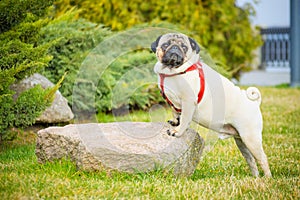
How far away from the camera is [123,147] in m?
4.17

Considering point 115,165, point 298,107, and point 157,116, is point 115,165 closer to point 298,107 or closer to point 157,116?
point 157,116

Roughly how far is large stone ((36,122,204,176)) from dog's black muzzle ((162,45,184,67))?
1.98 feet

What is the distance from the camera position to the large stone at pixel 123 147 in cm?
413

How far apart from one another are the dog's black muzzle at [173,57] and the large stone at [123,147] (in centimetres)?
60

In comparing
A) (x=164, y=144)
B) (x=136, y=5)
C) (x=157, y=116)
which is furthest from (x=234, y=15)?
(x=164, y=144)

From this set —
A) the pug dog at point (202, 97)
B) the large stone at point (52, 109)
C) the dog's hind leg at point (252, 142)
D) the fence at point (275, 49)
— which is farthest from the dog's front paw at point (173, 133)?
the fence at point (275, 49)

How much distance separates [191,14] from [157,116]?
A: 3.32m

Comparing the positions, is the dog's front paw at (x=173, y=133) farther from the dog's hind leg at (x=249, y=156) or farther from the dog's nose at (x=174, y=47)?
the dog's nose at (x=174, y=47)

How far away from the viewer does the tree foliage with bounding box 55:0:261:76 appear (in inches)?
398

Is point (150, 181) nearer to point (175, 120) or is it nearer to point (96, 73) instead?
point (175, 120)

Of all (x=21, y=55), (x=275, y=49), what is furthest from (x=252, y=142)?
(x=275, y=49)

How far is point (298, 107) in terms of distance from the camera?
8672 millimetres

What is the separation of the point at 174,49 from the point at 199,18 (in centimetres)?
657

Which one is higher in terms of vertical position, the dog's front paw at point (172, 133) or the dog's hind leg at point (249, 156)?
the dog's front paw at point (172, 133)
